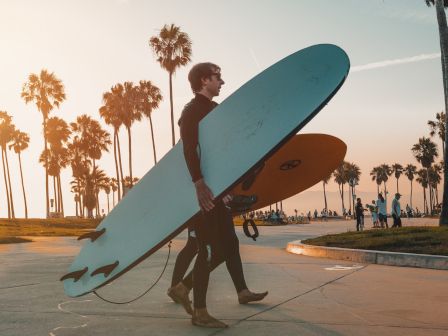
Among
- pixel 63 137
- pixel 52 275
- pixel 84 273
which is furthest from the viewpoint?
pixel 63 137

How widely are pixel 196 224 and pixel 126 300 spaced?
1.80 meters

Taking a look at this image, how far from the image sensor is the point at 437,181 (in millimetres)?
125125

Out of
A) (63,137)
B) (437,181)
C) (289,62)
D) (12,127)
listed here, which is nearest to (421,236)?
(289,62)

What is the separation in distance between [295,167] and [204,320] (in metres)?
1.84

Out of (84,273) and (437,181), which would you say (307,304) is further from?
(437,181)

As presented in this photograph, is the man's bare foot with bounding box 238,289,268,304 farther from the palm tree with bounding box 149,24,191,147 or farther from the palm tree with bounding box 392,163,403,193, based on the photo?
the palm tree with bounding box 392,163,403,193

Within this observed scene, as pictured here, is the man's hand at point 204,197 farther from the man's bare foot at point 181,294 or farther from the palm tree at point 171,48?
the palm tree at point 171,48

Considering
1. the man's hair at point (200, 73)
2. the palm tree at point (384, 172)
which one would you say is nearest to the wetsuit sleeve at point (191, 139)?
the man's hair at point (200, 73)

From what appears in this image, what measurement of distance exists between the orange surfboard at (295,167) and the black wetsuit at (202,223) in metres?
0.69

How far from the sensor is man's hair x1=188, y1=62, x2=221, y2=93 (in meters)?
3.96

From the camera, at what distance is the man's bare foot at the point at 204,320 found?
3635mm

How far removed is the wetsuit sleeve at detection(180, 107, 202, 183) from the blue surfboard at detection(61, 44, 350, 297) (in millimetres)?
111

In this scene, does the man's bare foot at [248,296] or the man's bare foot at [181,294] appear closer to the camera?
→ the man's bare foot at [181,294]

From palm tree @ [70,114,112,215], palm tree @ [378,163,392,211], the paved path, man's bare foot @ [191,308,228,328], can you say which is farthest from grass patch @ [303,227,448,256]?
palm tree @ [378,163,392,211]
